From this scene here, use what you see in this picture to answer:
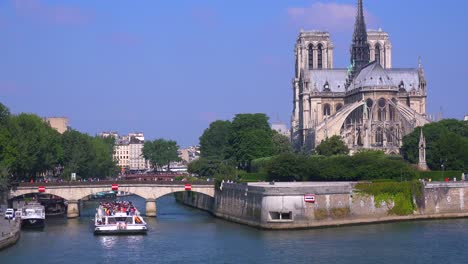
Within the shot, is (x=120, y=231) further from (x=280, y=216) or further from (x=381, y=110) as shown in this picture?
(x=381, y=110)

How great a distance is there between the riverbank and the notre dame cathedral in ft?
175

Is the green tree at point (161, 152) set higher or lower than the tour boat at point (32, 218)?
higher

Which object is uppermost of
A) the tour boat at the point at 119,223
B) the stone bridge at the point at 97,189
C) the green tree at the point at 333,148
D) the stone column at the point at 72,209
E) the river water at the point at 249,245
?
the green tree at the point at 333,148

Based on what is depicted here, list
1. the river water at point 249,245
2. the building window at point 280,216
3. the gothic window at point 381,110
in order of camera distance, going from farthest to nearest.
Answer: the gothic window at point 381,110
the building window at point 280,216
the river water at point 249,245

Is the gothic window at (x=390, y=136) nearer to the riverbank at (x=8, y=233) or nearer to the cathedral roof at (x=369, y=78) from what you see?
the cathedral roof at (x=369, y=78)

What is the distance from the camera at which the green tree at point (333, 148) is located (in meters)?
104

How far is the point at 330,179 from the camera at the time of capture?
81812mm

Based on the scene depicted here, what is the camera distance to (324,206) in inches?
2623

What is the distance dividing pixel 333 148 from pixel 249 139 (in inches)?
430

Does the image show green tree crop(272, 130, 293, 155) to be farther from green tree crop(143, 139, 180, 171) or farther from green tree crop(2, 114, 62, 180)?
green tree crop(143, 139, 180, 171)

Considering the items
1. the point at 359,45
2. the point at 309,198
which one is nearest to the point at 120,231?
the point at 309,198

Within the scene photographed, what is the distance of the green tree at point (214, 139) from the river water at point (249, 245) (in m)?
68.1

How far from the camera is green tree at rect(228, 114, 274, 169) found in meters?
110

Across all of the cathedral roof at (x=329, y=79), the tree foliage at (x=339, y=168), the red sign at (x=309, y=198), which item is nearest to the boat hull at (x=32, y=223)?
the red sign at (x=309, y=198)
